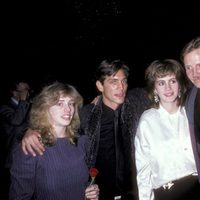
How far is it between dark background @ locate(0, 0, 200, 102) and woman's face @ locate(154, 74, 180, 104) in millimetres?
6075

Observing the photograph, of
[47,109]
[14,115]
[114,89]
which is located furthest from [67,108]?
[14,115]

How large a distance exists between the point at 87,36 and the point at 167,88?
830 cm

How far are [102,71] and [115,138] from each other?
0.88m

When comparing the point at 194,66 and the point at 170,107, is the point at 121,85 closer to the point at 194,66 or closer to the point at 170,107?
the point at 170,107

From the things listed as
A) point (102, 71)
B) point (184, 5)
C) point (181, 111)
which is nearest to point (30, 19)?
point (184, 5)

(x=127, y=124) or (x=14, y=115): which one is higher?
(x=14, y=115)

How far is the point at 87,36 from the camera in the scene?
36.8 feet

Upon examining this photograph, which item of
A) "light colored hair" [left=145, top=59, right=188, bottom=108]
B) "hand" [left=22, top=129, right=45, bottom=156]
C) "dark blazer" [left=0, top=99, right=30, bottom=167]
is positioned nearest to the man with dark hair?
"light colored hair" [left=145, top=59, right=188, bottom=108]

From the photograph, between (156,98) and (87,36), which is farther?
(87,36)

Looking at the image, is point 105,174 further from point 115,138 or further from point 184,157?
point 184,157

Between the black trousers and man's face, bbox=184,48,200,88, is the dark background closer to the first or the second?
man's face, bbox=184,48,200,88

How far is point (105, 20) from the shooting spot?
10445 mm

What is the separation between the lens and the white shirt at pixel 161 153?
3162mm

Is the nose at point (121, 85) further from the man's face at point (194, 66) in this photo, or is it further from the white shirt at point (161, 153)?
the man's face at point (194, 66)
